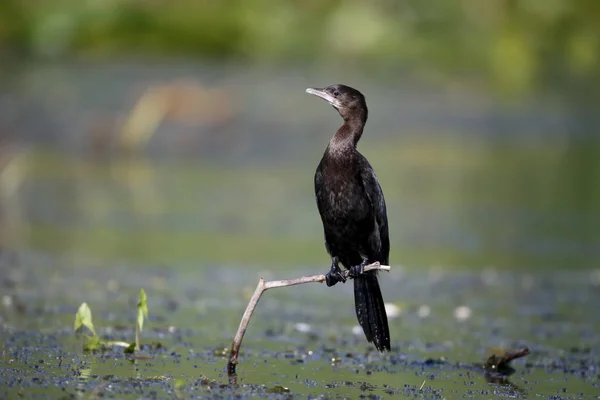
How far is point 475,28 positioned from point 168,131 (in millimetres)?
9281

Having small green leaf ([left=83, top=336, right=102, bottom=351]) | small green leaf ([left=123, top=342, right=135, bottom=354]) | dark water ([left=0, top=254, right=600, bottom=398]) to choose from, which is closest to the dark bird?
dark water ([left=0, top=254, right=600, bottom=398])

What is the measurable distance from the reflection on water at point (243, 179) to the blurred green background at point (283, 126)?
0.04 m

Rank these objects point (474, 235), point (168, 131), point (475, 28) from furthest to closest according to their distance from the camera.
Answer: point (475, 28) → point (168, 131) → point (474, 235)

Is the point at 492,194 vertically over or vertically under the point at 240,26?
under

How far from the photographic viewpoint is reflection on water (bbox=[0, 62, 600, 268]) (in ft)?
40.5

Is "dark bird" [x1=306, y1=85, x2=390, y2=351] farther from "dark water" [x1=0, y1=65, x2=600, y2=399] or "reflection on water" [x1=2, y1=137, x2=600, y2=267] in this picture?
"reflection on water" [x1=2, y1=137, x2=600, y2=267]

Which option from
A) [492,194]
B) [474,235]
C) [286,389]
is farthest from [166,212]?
[286,389]

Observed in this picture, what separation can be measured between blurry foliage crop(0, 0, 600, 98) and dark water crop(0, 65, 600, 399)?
4.51 ft

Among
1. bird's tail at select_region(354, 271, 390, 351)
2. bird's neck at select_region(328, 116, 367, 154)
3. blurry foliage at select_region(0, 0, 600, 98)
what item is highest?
blurry foliage at select_region(0, 0, 600, 98)

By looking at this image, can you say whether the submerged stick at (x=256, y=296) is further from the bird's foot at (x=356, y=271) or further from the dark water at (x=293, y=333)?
the bird's foot at (x=356, y=271)

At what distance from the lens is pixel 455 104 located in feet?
75.4

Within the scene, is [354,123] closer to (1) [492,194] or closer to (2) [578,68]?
(1) [492,194]

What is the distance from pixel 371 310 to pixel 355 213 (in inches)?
22.2

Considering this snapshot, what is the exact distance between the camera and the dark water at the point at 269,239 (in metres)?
6.88
